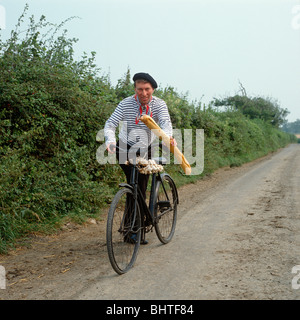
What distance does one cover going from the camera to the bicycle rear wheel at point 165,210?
462 cm

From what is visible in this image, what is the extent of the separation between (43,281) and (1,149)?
2155 millimetres

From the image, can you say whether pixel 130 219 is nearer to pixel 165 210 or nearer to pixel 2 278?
pixel 165 210

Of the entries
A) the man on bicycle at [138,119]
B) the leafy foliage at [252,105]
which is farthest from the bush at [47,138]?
the leafy foliage at [252,105]

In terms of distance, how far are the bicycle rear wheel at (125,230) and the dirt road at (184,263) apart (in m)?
0.14

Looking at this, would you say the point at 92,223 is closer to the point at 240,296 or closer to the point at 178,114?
the point at 240,296

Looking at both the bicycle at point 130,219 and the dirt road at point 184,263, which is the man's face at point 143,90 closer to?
the bicycle at point 130,219

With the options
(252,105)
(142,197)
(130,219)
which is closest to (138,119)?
(142,197)

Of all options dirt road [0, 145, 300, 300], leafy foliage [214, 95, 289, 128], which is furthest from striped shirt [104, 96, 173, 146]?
leafy foliage [214, 95, 289, 128]

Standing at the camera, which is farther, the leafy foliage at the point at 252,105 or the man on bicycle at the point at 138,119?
the leafy foliage at the point at 252,105

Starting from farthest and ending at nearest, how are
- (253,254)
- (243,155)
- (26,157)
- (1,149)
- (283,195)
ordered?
(243,155) < (283,195) < (26,157) < (1,149) < (253,254)

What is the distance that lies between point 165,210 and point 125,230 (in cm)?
101

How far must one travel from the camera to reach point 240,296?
3.08m
